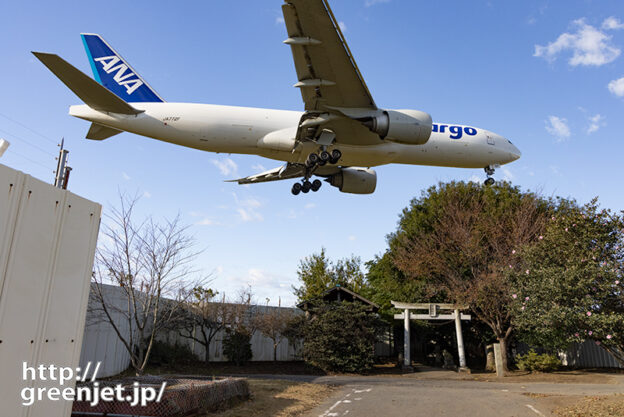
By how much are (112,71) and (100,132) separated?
3.25 m

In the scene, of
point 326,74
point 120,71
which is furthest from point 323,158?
point 120,71

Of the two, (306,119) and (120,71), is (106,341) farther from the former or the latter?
(306,119)

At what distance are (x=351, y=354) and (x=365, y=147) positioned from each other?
14.9m

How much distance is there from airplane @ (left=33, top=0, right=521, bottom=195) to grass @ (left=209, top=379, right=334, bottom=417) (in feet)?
25.4

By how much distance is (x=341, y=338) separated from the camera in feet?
84.0

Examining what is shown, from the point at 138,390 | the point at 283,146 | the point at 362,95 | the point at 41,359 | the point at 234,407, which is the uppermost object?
the point at 362,95

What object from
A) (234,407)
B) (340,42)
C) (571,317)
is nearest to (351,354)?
(571,317)

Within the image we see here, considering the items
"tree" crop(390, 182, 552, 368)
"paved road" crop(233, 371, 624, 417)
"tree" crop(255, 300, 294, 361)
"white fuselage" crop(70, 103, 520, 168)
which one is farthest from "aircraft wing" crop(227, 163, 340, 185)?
"tree" crop(255, 300, 294, 361)

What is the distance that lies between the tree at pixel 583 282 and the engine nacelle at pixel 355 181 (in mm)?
8234

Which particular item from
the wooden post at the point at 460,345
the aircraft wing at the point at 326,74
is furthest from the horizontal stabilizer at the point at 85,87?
the wooden post at the point at 460,345

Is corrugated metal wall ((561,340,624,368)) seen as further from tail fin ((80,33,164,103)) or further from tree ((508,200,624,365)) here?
tail fin ((80,33,164,103))

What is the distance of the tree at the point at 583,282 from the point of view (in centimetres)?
1548

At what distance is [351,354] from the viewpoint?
25.6m

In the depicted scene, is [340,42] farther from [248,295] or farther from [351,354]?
[248,295]
